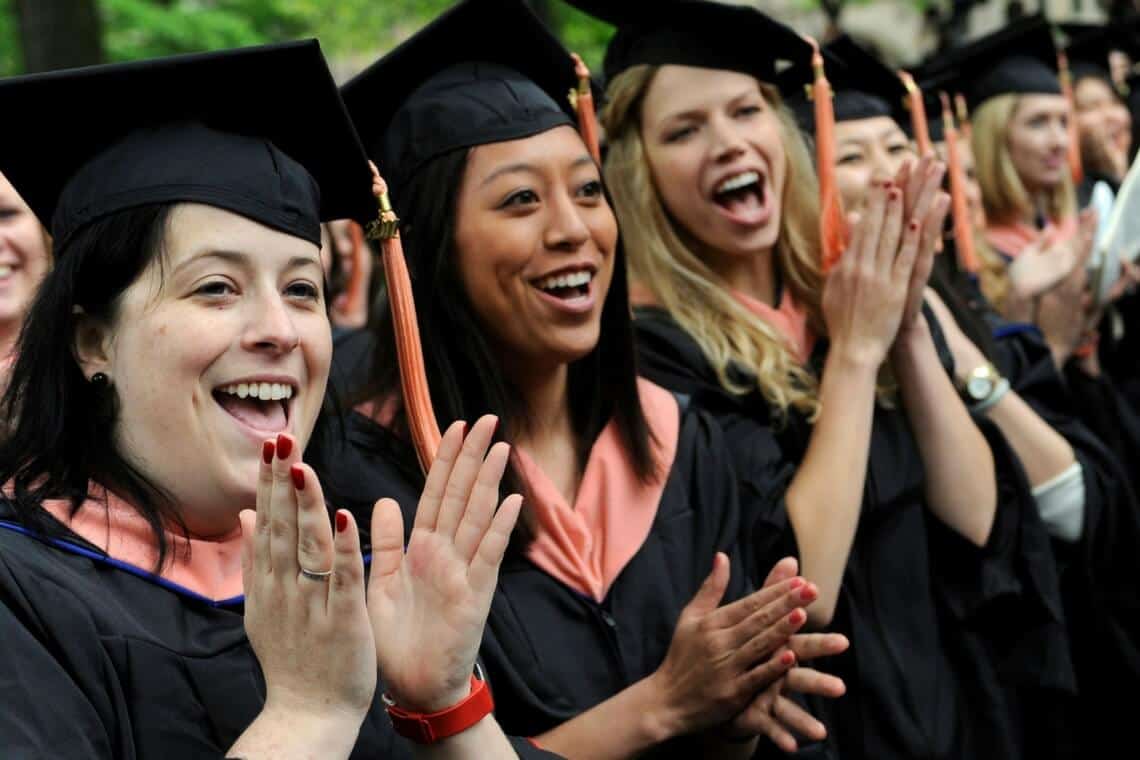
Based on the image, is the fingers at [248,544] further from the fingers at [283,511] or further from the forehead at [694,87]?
the forehead at [694,87]

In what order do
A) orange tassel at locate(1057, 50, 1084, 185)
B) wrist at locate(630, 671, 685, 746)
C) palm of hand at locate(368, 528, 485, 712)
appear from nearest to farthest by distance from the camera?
palm of hand at locate(368, 528, 485, 712)
wrist at locate(630, 671, 685, 746)
orange tassel at locate(1057, 50, 1084, 185)

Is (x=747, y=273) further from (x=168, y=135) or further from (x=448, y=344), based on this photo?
(x=168, y=135)

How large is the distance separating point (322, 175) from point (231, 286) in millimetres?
453

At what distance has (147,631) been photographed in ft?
7.16

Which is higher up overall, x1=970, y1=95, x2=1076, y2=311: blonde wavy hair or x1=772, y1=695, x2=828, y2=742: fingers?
x1=970, y1=95, x2=1076, y2=311: blonde wavy hair

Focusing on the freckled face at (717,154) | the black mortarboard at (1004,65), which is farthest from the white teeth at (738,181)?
the black mortarboard at (1004,65)

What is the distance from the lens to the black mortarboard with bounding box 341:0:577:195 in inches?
124

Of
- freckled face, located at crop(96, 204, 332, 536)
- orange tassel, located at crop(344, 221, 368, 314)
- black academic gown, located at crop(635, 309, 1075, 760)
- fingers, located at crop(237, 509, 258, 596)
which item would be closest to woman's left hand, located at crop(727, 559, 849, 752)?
black academic gown, located at crop(635, 309, 1075, 760)

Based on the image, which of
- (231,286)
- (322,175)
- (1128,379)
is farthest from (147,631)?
(1128,379)

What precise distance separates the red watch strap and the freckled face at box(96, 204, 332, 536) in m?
0.41

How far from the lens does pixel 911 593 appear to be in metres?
3.89

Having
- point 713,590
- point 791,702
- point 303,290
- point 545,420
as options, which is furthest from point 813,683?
point 303,290

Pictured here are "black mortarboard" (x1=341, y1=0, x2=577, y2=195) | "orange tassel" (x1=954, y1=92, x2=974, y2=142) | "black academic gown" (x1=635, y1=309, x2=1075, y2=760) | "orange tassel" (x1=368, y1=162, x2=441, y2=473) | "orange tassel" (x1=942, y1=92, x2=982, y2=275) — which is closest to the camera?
"orange tassel" (x1=368, y1=162, x2=441, y2=473)

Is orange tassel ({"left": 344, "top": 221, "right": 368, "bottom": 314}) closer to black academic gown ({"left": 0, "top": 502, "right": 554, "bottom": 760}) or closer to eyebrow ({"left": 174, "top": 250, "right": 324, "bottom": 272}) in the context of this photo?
eyebrow ({"left": 174, "top": 250, "right": 324, "bottom": 272})
